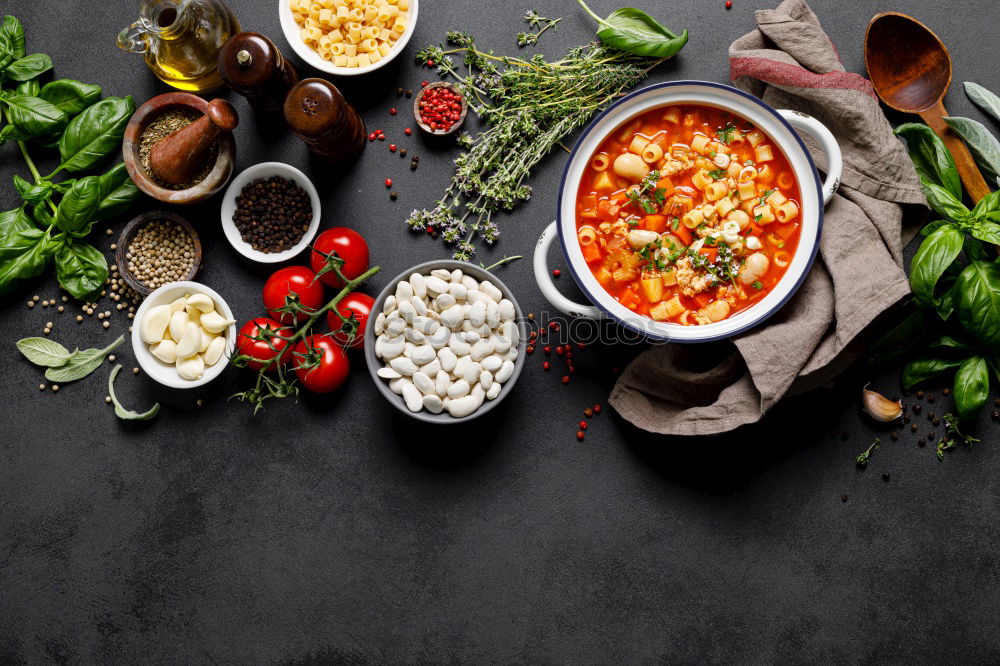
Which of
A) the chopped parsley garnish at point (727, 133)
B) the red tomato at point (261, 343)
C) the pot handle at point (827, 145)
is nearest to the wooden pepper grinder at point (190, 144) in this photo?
the red tomato at point (261, 343)

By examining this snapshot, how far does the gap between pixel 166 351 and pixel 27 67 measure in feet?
4.17

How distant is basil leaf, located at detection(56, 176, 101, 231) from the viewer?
8.07 ft

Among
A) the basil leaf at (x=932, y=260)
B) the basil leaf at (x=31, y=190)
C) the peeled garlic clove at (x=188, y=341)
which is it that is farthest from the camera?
the basil leaf at (x=31, y=190)

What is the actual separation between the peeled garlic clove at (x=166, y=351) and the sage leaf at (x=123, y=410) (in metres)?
0.23

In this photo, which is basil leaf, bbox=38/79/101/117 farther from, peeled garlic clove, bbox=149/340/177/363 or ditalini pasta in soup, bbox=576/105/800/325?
ditalini pasta in soup, bbox=576/105/800/325

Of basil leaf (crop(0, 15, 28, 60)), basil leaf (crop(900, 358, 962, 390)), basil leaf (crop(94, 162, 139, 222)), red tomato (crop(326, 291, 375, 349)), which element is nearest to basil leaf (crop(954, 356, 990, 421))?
basil leaf (crop(900, 358, 962, 390))

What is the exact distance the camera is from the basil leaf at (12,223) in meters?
2.49

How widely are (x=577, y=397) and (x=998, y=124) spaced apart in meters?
1.91

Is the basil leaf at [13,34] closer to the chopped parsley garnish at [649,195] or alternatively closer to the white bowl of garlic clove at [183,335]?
the white bowl of garlic clove at [183,335]

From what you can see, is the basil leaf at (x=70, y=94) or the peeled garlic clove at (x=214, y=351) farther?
the basil leaf at (x=70, y=94)

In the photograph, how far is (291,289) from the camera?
2404 mm

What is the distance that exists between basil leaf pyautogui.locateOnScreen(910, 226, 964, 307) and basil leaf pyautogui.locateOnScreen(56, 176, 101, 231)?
114 inches

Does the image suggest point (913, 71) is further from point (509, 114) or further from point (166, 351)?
point (166, 351)

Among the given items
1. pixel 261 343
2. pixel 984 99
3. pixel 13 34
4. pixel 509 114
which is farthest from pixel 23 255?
pixel 984 99
